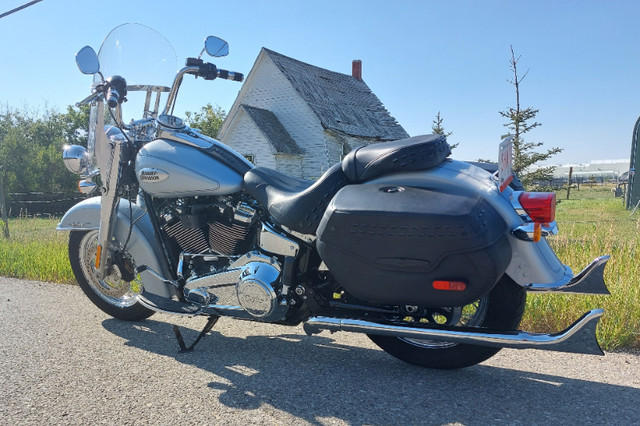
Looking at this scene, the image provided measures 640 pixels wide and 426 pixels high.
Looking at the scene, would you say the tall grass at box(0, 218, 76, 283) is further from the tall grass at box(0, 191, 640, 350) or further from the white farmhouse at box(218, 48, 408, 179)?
the white farmhouse at box(218, 48, 408, 179)

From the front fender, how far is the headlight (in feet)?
0.91

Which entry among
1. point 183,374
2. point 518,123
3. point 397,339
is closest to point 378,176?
point 397,339

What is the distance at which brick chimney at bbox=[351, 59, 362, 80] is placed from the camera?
28469 millimetres

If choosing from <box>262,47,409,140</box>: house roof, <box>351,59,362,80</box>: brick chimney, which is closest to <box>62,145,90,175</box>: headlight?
<box>262,47,409,140</box>: house roof

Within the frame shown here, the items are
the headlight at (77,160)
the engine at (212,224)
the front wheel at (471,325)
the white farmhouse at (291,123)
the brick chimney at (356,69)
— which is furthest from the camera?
the brick chimney at (356,69)

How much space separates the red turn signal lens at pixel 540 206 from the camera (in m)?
2.31

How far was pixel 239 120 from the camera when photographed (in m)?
21.2

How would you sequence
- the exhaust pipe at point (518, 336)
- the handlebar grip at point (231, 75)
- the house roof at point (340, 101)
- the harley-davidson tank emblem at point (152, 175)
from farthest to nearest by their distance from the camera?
1. the house roof at point (340, 101)
2. the handlebar grip at point (231, 75)
3. the harley-davidson tank emblem at point (152, 175)
4. the exhaust pipe at point (518, 336)

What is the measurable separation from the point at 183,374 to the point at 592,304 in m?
2.91

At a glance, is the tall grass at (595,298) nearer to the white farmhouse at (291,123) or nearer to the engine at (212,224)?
the engine at (212,224)

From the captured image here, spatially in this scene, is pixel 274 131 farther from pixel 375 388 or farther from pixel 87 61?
pixel 375 388

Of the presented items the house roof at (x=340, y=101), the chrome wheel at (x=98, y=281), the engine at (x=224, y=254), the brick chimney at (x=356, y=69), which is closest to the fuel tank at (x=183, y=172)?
the engine at (x=224, y=254)

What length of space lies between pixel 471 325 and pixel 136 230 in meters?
2.36

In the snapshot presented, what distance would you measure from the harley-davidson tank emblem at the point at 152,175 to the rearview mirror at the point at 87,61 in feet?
2.55
